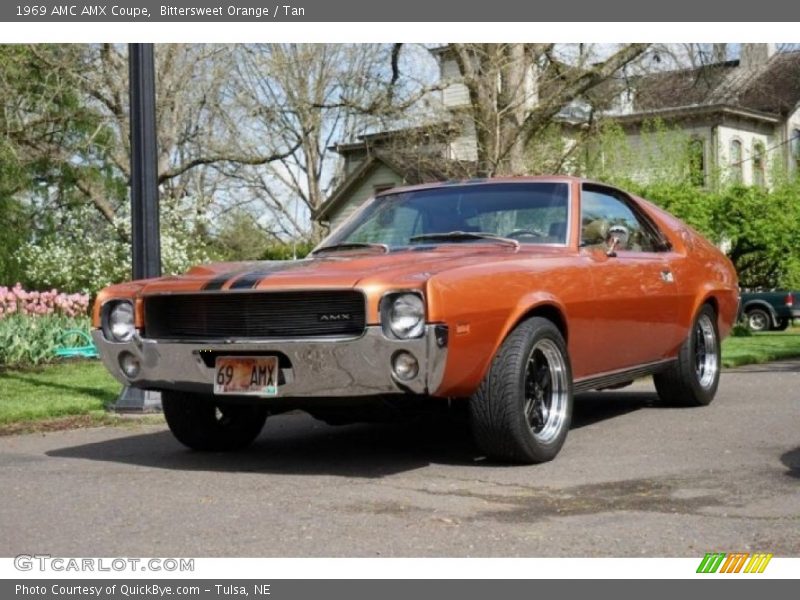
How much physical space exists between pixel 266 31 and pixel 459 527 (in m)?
5.72

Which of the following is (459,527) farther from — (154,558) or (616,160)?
(616,160)

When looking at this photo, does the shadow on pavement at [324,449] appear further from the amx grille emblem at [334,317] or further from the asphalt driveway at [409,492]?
the amx grille emblem at [334,317]

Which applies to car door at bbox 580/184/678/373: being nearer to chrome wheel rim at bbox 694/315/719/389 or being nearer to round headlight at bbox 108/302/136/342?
chrome wheel rim at bbox 694/315/719/389

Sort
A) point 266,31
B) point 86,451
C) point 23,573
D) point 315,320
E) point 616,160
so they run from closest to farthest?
point 23,573 → point 315,320 → point 86,451 → point 266,31 → point 616,160

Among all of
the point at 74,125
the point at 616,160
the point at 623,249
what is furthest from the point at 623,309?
the point at 616,160

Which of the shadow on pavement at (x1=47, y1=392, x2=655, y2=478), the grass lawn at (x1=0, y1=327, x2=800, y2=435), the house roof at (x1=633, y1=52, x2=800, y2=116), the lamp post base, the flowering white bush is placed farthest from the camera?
the house roof at (x1=633, y1=52, x2=800, y2=116)


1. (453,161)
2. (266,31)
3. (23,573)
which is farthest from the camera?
(453,161)

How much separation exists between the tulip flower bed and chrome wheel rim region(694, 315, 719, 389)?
672cm

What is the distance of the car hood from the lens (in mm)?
5773

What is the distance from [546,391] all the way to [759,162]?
3272cm

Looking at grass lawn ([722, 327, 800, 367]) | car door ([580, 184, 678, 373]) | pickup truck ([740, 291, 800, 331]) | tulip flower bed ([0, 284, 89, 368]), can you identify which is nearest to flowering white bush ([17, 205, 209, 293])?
tulip flower bed ([0, 284, 89, 368])

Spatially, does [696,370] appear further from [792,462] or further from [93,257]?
[93,257]

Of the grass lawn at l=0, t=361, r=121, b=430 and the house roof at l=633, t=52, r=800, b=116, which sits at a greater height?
the house roof at l=633, t=52, r=800, b=116

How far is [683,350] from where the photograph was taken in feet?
27.2
